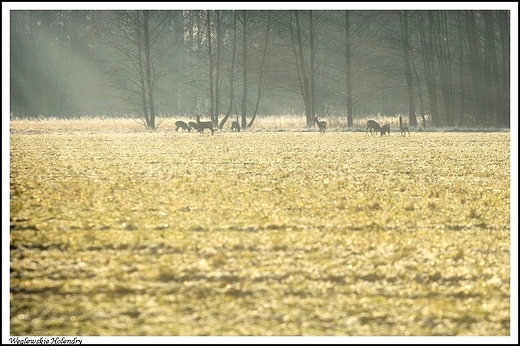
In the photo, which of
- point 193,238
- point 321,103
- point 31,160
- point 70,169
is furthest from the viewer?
point 321,103

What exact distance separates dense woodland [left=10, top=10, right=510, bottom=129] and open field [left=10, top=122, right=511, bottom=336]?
25509mm

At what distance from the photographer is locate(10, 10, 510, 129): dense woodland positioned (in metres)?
35.2

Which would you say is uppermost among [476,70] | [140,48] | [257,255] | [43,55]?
[43,55]

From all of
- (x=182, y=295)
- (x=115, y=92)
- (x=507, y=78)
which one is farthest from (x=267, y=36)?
(x=182, y=295)

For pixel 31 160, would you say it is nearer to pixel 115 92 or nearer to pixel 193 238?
pixel 193 238

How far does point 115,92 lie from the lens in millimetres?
57375

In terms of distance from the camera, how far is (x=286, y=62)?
4072 cm

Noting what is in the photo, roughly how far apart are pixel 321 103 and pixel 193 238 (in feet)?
148

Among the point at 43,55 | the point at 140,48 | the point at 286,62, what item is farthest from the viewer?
the point at 43,55

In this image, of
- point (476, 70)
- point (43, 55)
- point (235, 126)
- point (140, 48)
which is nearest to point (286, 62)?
point (140, 48)

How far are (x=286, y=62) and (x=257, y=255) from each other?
36.0 meters

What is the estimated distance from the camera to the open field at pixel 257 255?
3.99 metres

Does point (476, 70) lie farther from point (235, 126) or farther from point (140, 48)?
point (140, 48)

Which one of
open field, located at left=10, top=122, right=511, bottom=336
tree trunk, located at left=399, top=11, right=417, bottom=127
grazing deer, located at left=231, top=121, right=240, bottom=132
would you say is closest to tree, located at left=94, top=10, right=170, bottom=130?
grazing deer, located at left=231, top=121, right=240, bottom=132
